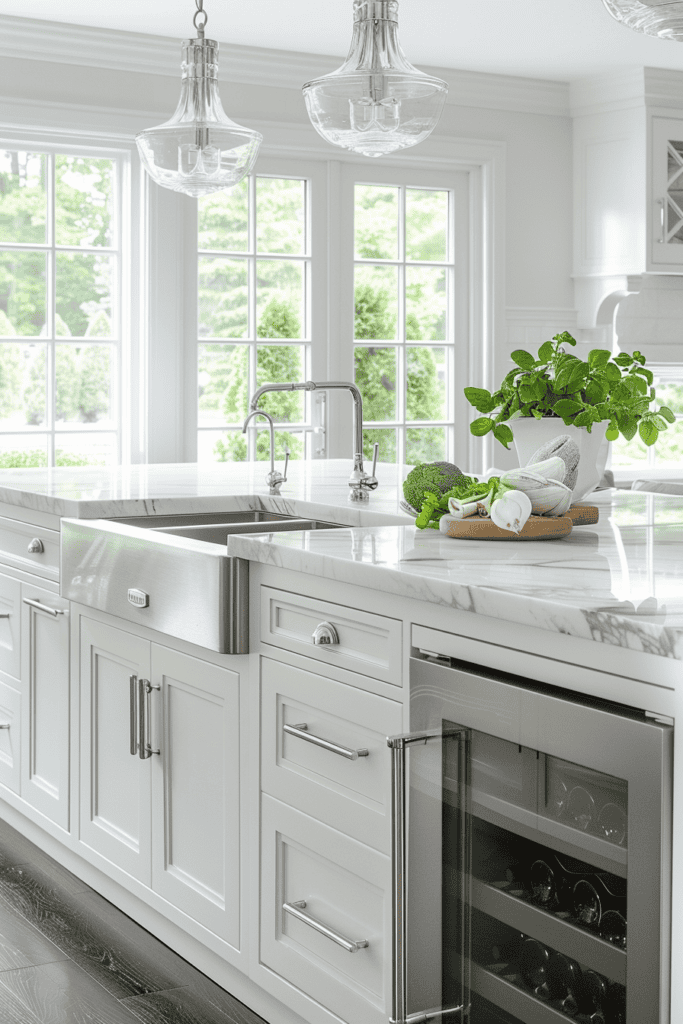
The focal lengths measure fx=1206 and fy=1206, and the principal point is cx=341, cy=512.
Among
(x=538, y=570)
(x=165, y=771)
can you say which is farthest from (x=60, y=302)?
(x=538, y=570)

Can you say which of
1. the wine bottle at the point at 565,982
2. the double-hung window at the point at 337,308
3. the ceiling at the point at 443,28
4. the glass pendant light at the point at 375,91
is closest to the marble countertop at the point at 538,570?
the wine bottle at the point at 565,982

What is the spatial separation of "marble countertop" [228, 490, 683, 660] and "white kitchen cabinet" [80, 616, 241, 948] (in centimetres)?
36

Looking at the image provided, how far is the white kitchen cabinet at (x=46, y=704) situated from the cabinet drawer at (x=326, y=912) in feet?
2.93

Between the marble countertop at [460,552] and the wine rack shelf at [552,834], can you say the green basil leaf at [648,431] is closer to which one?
the marble countertop at [460,552]

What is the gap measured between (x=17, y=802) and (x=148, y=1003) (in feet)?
3.17

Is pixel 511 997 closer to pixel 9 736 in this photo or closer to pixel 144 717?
pixel 144 717

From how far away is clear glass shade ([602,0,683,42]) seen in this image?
1517 millimetres

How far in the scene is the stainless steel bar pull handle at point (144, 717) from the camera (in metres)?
2.34

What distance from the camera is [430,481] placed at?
2.14 m

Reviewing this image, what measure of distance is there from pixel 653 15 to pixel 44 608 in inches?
74.1

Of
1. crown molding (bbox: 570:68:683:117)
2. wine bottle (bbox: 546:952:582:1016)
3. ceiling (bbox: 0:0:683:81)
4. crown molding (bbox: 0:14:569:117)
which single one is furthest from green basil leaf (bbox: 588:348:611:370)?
crown molding (bbox: 570:68:683:117)

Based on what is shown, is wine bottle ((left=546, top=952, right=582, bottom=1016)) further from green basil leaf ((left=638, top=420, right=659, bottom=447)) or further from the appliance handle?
green basil leaf ((left=638, top=420, right=659, bottom=447))

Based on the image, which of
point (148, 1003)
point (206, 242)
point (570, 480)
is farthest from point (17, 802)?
point (206, 242)

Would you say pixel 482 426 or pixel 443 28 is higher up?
pixel 443 28
